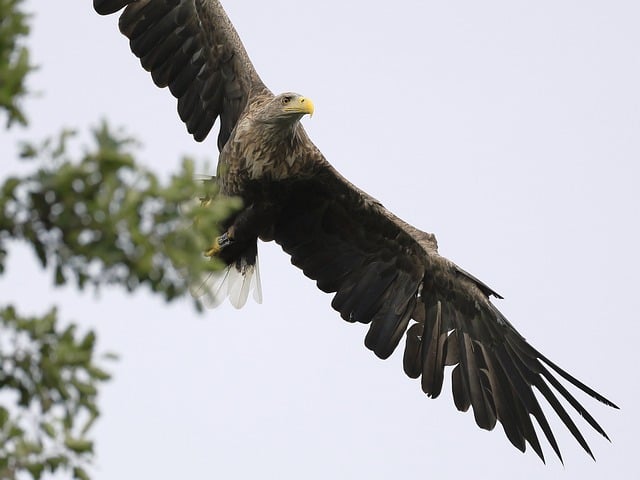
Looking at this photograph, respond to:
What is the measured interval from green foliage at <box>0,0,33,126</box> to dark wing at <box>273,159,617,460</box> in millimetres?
5305

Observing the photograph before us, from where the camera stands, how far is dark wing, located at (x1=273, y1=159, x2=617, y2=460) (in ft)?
27.3

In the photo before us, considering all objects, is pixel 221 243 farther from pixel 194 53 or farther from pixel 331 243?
pixel 194 53

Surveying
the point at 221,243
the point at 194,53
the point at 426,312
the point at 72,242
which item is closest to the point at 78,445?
the point at 72,242

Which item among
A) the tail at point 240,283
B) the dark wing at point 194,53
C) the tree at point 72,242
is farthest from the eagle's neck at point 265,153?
the tree at point 72,242

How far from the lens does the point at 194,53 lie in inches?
320

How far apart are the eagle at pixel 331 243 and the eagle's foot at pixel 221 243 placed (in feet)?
0.03

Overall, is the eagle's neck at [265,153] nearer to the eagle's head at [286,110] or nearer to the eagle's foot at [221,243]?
the eagle's head at [286,110]

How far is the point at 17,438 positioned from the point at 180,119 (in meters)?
5.54

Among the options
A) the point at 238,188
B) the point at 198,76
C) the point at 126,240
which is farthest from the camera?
the point at 198,76

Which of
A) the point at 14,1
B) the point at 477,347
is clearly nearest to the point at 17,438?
the point at 14,1

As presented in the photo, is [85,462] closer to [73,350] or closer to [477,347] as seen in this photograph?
[73,350]

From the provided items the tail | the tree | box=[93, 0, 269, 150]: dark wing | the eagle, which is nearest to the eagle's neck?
the eagle

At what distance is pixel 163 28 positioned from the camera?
806 cm

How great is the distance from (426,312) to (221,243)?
1.59 metres
